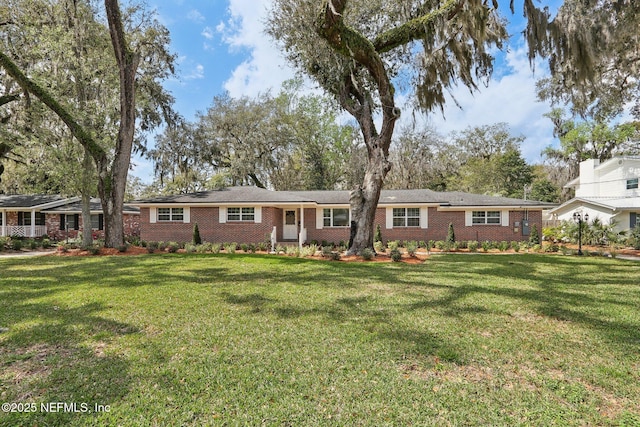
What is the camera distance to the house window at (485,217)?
18.8 m

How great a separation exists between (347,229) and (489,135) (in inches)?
1034

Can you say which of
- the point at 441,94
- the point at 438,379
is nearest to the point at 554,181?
the point at 441,94

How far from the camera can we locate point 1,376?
319 centimetres

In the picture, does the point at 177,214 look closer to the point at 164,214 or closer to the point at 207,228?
the point at 164,214

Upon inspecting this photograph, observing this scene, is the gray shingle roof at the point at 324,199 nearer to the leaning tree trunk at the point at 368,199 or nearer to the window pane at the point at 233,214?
the window pane at the point at 233,214

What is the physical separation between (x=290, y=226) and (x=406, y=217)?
278 inches

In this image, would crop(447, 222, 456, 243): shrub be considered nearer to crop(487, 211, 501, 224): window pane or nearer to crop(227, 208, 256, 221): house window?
crop(487, 211, 501, 224): window pane

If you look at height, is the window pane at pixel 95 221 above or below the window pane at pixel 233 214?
below

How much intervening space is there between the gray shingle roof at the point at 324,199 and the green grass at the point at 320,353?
397 inches

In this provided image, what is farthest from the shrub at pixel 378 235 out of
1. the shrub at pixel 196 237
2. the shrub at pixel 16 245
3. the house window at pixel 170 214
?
the shrub at pixel 16 245

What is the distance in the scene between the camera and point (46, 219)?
72.6 ft

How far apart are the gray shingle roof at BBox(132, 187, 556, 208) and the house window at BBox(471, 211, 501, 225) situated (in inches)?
25.7

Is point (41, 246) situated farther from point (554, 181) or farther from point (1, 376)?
point (554, 181)

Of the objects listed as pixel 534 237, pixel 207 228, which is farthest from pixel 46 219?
pixel 534 237
